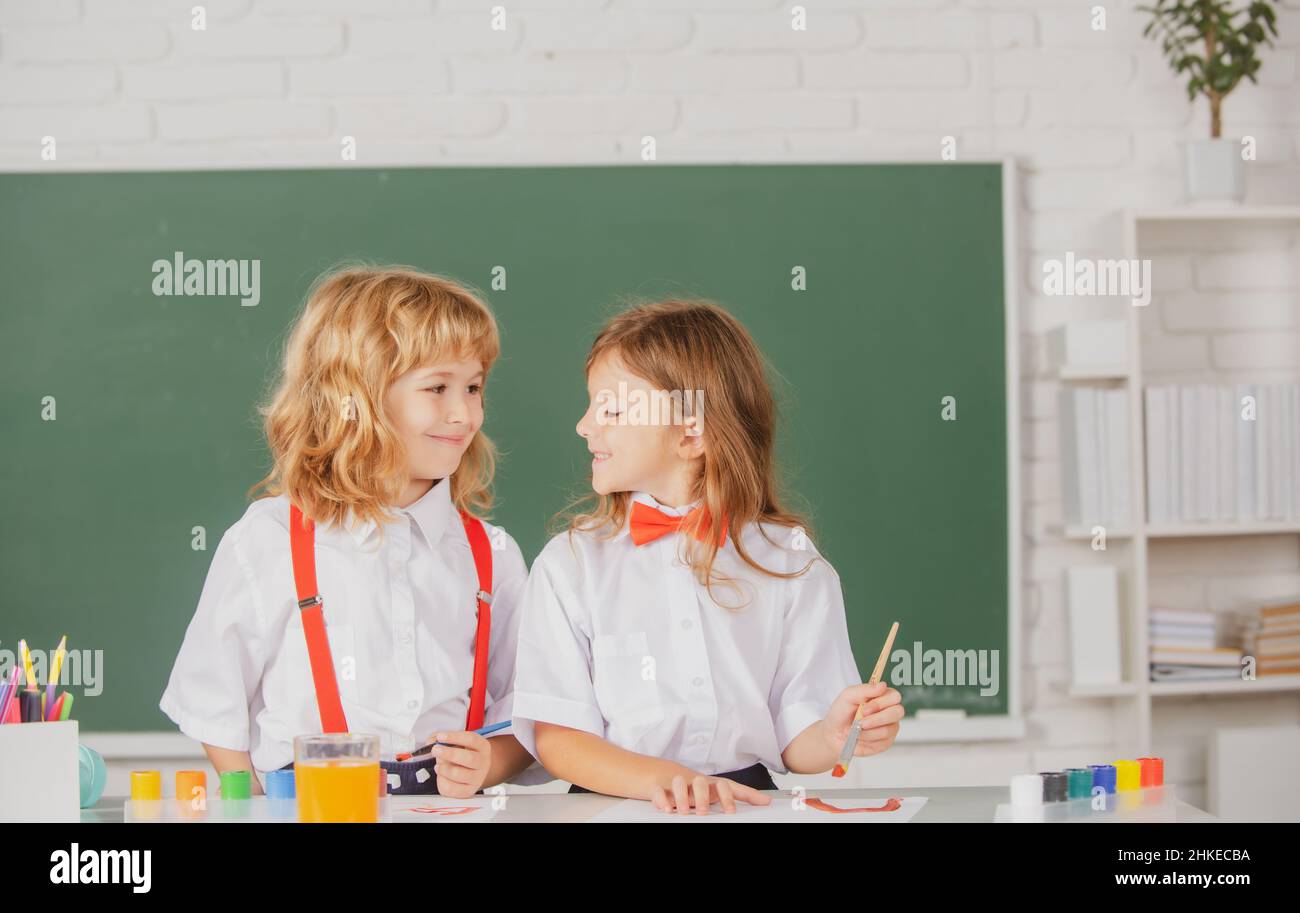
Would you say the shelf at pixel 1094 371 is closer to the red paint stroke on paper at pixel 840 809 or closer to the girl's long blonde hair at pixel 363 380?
the girl's long blonde hair at pixel 363 380

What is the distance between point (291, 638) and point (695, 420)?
2.11 feet

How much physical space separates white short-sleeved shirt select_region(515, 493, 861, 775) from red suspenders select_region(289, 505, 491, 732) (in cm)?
16

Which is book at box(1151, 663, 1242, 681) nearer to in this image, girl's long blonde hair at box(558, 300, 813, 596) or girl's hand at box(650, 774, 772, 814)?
girl's long blonde hair at box(558, 300, 813, 596)

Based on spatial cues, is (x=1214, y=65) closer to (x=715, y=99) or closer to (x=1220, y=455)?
(x=1220, y=455)

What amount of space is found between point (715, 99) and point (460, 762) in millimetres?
1878

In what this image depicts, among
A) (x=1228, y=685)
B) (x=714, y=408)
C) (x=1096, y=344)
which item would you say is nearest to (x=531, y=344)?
(x=714, y=408)

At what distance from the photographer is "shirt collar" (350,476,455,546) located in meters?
1.87

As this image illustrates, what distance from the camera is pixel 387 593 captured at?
1844 mm

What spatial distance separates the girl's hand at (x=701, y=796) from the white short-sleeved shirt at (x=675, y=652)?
0.29 meters

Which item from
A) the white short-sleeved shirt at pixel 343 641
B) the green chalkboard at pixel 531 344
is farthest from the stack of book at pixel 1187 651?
the white short-sleeved shirt at pixel 343 641

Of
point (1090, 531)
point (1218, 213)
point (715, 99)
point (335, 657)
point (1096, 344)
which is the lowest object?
point (335, 657)

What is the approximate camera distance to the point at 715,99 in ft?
9.68
